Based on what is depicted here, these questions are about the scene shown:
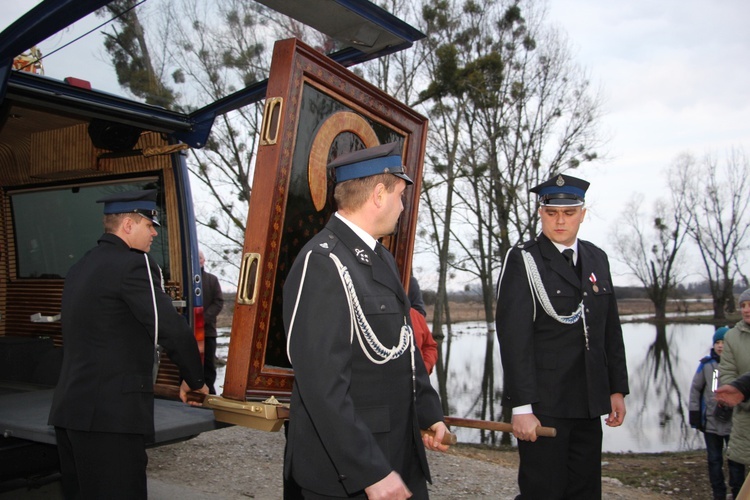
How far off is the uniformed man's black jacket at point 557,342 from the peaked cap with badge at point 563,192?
0.20 meters

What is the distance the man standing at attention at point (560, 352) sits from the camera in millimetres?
3137

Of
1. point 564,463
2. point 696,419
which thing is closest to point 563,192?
point 564,463

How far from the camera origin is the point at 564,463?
3.15m

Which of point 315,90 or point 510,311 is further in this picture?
point 510,311

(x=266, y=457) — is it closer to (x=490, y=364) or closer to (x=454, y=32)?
(x=490, y=364)

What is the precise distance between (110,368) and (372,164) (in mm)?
1485

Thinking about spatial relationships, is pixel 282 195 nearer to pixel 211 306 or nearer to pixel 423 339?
pixel 423 339

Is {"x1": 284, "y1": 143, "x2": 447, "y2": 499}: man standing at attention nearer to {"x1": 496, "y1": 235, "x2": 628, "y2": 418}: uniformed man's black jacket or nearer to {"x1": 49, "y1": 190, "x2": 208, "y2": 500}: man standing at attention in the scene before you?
{"x1": 496, "y1": 235, "x2": 628, "y2": 418}: uniformed man's black jacket

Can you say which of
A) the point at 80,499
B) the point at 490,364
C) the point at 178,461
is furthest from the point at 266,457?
the point at 490,364

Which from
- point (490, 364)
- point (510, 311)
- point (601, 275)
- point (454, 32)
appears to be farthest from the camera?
point (454, 32)

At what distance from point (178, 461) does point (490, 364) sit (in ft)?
51.6

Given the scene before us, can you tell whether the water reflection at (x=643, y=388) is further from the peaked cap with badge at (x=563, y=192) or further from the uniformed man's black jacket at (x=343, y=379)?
the uniformed man's black jacket at (x=343, y=379)

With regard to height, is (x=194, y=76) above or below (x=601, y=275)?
above

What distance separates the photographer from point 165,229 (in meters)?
4.44
